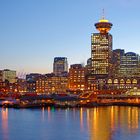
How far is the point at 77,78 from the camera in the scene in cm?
15088

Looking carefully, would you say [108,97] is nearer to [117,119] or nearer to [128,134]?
[117,119]

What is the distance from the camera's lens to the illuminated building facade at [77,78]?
148750mm

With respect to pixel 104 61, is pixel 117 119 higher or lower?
lower

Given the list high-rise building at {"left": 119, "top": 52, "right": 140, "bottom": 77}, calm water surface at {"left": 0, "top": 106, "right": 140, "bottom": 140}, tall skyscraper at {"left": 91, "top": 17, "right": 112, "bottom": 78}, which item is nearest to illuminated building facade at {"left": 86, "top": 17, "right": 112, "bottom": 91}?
tall skyscraper at {"left": 91, "top": 17, "right": 112, "bottom": 78}

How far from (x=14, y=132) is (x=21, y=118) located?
13.9 metres

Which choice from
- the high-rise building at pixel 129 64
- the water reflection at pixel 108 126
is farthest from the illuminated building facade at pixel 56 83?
the water reflection at pixel 108 126

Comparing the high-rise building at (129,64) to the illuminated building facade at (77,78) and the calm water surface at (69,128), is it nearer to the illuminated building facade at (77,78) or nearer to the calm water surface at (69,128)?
the illuminated building facade at (77,78)

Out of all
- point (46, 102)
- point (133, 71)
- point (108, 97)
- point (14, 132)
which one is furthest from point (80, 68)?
point (14, 132)

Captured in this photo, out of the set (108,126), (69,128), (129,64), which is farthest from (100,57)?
(69,128)

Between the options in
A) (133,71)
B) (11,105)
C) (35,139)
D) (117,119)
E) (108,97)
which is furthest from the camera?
(133,71)

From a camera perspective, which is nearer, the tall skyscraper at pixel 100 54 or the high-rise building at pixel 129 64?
the tall skyscraper at pixel 100 54

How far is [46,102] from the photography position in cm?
8731

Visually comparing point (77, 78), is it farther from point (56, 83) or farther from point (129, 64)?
point (129, 64)

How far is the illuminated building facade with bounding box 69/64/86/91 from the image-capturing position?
488ft
